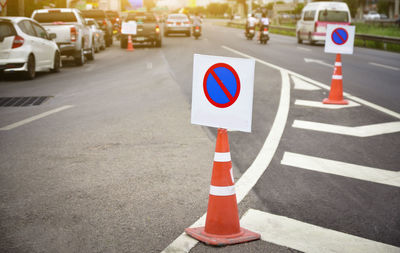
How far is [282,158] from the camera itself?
6965 mm

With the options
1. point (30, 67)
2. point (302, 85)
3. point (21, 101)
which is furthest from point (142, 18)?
point (21, 101)

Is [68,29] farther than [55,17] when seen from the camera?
No

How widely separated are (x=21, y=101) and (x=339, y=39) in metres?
6.67

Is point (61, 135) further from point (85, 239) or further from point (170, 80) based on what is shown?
point (170, 80)

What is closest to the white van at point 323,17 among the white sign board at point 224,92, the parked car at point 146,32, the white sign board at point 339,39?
the parked car at point 146,32

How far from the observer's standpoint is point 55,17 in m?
21.1

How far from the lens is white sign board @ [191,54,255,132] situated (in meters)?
4.19

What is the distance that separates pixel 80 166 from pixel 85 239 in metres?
2.29

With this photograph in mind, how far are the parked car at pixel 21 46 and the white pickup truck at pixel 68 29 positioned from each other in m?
2.88

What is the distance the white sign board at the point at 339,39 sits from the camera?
11.7 meters

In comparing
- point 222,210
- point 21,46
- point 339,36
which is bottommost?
point 222,210

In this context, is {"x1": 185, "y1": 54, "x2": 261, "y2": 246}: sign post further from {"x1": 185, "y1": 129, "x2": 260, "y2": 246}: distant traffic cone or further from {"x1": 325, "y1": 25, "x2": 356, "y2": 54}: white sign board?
{"x1": 325, "y1": 25, "x2": 356, "y2": 54}: white sign board

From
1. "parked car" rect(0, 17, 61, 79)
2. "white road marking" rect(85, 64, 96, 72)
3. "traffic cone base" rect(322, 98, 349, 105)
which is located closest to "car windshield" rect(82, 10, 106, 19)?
"white road marking" rect(85, 64, 96, 72)

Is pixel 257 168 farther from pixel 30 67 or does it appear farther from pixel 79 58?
pixel 79 58
